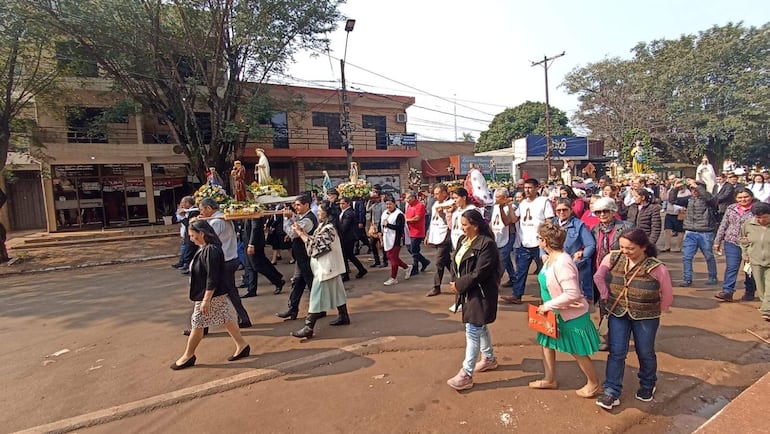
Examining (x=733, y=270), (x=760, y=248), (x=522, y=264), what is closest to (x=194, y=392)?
(x=522, y=264)

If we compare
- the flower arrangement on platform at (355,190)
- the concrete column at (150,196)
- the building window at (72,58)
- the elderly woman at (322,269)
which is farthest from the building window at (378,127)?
the elderly woman at (322,269)

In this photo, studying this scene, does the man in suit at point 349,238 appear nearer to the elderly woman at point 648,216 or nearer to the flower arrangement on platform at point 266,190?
the flower arrangement on platform at point 266,190

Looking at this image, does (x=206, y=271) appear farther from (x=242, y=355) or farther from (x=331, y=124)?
(x=331, y=124)

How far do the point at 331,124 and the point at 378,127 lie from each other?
3.21m

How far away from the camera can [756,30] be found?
29.9 metres

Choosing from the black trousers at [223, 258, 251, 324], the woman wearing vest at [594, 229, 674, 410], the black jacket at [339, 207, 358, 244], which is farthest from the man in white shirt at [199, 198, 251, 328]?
the woman wearing vest at [594, 229, 674, 410]

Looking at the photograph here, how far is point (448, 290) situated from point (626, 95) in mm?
34700

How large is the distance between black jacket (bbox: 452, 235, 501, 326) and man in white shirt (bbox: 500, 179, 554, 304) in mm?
2377

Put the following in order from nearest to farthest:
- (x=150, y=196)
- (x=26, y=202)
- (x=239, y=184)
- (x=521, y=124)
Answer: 1. (x=239, y=184)
2. (x=150, y=196)
3. (x=26, y=202)
4. (x=521, y=124)

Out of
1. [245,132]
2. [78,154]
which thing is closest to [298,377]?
[245,132]

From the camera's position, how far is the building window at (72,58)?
1305 cm

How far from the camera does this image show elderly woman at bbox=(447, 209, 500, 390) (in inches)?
134

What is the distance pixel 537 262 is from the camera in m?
5.84

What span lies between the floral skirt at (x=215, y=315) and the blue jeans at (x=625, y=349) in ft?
11.9
